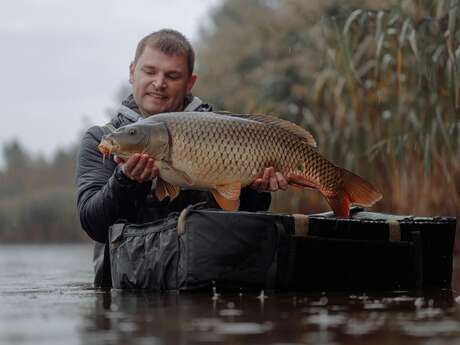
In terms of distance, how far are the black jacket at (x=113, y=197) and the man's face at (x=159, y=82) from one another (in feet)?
0.22

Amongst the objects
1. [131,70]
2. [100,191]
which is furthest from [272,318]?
[131,70]

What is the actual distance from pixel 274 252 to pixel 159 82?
1060 mm

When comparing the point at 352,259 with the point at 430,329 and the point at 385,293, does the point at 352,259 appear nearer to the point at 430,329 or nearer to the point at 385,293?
the point at 385,293

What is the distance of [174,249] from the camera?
12.4 feet

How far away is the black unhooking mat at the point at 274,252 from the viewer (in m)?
3.71

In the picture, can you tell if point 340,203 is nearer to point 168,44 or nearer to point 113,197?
point 113,197

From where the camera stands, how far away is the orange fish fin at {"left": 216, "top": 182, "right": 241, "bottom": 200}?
3.90 m

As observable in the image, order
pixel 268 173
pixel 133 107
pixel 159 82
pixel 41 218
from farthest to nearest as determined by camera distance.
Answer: pixel 41 218 → pixel 133 107 → pixel 159 82 → pixel 268 173

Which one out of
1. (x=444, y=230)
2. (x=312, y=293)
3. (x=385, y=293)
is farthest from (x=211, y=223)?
(x=444, y=230)

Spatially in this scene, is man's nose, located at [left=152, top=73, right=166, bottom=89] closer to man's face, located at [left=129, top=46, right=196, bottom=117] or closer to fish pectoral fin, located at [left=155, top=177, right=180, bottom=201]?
man's face, located at [left=129, top=46, right=196, bottom=117]

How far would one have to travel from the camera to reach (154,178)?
4.05 metres

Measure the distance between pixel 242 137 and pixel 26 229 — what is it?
575 inches

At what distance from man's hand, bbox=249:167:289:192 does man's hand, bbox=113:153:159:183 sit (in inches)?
15.5

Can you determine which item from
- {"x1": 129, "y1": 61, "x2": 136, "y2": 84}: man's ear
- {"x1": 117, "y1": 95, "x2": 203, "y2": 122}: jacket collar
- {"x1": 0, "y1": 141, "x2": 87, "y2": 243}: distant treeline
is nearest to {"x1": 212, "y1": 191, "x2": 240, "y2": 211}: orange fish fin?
{"x1": 117, "y1": 95, "x2": 203, "y2": 122}: jacket collar
